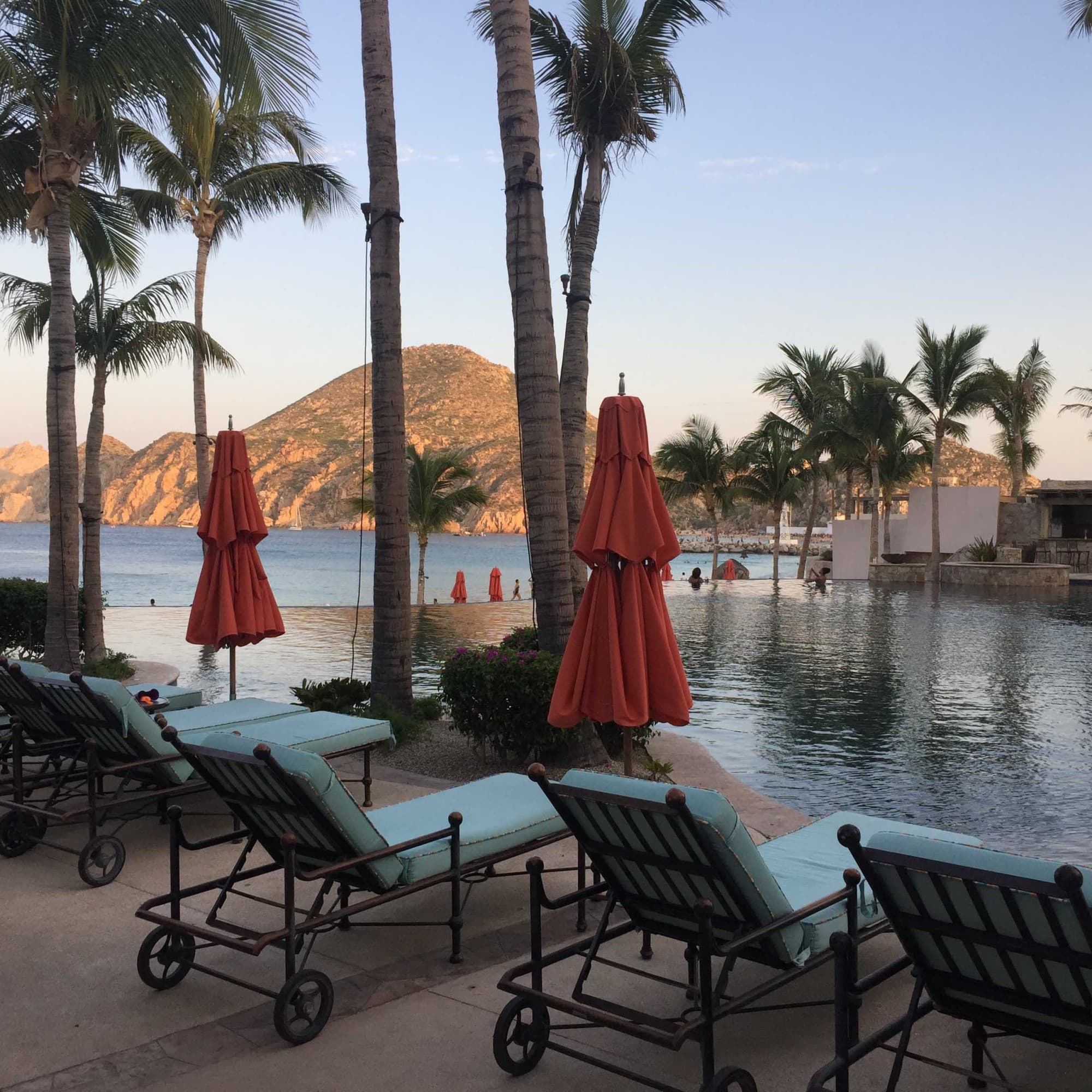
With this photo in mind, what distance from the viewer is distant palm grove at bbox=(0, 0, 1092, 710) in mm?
8070

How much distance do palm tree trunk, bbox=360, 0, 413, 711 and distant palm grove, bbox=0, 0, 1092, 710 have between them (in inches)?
0.7

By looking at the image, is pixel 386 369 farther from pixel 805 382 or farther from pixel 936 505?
pixel 805 382

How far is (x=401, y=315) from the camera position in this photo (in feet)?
31.4

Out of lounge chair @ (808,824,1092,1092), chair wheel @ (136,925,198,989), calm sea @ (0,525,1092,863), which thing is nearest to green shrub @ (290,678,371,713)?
calm sea @ (0,525,1092,863)

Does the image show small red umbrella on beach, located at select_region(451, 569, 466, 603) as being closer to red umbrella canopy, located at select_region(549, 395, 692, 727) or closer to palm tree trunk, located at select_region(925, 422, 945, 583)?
palm tree trunk, located at select_region(925, 422, 945, 583)

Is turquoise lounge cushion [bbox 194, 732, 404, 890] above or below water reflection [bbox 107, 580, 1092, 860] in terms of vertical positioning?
above

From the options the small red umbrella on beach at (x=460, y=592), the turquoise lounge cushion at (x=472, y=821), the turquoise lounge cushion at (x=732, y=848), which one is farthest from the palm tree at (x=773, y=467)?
the turquoise lounge cushion at (x=732, y=848)

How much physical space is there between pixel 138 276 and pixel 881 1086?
51.9 ft

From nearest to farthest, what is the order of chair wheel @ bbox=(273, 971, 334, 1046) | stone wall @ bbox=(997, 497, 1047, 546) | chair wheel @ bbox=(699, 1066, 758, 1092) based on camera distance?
chair wheel @ bbox=(699, 1066, 758, 1092) < chair wheel @ bbox=(273, 971, 334, 1046) < stone wall @ bbox=(997, 497, 1047, 546)

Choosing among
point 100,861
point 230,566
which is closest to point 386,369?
point 230,566

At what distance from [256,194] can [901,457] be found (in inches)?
1293

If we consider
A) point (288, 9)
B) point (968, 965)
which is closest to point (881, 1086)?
point (968, 965)

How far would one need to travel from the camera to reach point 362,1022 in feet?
11.9

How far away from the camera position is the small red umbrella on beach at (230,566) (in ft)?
28.1
